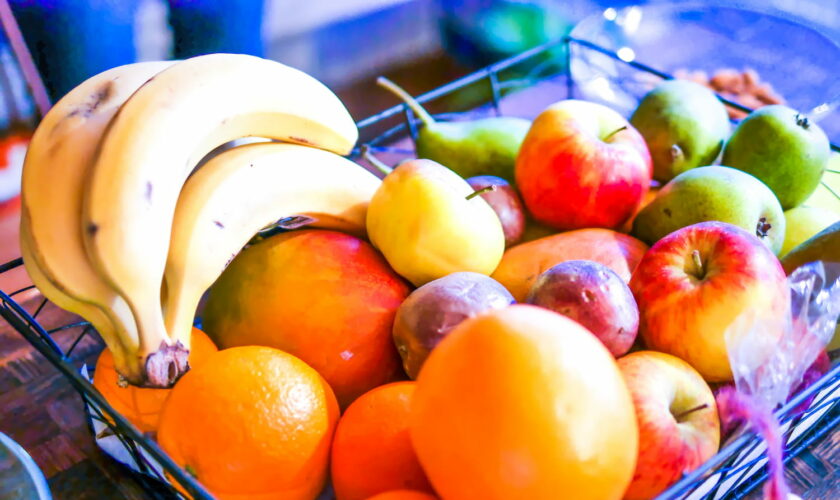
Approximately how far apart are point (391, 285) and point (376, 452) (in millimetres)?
178

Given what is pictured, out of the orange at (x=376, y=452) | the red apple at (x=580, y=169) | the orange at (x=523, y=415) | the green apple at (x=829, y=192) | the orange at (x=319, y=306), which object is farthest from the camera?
the green apple at (x=829, y=192)

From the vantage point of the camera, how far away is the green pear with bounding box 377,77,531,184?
0.77 meters

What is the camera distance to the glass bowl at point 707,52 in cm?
97

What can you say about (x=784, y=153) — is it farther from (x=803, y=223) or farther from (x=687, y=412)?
(x=687, y=412)

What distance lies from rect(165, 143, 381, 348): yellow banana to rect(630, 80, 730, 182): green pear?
334 millimetres

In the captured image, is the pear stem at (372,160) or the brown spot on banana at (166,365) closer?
the brown spot on banana at (166,365)

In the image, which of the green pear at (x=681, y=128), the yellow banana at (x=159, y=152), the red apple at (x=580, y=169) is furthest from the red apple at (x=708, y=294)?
the yellow banana at (x=159, y=152)

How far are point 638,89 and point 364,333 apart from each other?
2.08 ft

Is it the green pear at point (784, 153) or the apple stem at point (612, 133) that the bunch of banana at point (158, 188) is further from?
the green pear at point (784, 153)

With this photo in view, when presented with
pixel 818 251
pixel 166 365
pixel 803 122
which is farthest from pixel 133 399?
pixel 803 122

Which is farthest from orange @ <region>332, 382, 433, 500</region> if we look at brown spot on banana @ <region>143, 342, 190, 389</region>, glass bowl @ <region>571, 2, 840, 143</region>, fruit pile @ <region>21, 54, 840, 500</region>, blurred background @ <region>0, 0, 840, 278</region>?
blurred background @ <region>0, 0, 840, 278</region>

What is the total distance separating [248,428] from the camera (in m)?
0.42

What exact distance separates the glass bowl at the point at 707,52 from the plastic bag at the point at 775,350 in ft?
1.61

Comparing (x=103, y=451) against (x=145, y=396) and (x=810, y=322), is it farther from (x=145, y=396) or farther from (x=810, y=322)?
(x=810, y=322)
